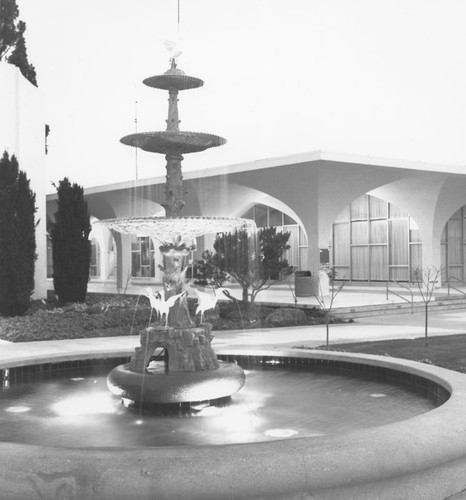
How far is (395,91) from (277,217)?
51.2 ft

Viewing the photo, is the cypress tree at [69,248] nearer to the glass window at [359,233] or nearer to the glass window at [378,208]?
the glass window at [378,208]

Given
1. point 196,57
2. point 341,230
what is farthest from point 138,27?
point 341,230

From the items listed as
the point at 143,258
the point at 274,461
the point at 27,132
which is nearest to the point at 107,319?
the point at 27,132

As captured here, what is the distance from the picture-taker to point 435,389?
6.56 m

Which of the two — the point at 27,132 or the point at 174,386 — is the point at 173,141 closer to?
the point at 174,386

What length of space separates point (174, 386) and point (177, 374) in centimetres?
16

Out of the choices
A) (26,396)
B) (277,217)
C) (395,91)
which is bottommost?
(26,396)

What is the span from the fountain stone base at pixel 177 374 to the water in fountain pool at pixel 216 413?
0.49 feet

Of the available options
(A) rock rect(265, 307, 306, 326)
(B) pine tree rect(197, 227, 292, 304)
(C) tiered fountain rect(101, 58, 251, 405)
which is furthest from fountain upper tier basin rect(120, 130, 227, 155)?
(B) pine tree rect(197, 227, 292, 304)

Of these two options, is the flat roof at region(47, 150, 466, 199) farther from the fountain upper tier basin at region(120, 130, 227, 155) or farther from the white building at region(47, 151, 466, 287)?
the fountain upper tier basin at region(120, 130, 227, 155)

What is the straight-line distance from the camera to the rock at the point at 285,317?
16688 millimetres

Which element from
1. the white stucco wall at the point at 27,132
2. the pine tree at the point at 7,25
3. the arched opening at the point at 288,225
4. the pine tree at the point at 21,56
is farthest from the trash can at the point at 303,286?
the pine tree at the point at 7,25

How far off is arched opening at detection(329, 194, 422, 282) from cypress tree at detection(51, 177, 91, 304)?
53.8 ft

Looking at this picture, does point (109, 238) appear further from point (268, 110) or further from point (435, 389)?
point (435, 389)
